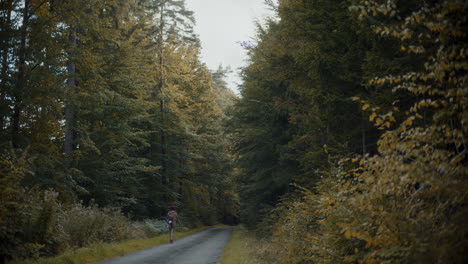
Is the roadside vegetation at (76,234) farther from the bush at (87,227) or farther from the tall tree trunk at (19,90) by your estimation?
the tall tree trunk at (19,90)

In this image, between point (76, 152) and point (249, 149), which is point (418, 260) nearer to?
point (76, 152)

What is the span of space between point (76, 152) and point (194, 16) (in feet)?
66.3

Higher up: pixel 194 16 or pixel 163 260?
pixel 194 16

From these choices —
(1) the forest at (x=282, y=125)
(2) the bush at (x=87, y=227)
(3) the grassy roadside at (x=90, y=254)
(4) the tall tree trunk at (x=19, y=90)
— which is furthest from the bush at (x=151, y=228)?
(4) the tall tree trunk at (x=19, y=90)

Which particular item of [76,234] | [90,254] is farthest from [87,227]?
[90,254]

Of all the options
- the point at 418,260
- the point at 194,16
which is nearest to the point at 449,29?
the point at 418,260

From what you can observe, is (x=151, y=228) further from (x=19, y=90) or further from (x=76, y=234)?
(x=19, y=90)

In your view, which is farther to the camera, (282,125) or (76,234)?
(282,125)

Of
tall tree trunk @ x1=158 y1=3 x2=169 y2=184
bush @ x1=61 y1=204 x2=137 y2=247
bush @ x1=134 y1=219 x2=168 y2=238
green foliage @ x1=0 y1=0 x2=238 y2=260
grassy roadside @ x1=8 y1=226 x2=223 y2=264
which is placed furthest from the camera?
tall tree trunk @ x1=158 y1=3 x2=169 y2=184

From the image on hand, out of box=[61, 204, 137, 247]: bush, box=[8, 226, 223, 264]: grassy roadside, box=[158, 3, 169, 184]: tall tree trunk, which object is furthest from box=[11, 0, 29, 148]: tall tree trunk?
box=[158, 3, 169, 184]: tall tree trunk

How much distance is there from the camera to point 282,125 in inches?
847

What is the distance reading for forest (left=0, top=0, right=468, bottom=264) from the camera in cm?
421

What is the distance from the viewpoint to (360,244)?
234 inches

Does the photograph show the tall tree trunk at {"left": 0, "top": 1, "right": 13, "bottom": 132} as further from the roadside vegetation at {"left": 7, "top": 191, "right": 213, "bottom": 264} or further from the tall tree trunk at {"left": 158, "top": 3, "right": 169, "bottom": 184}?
the tall tree trunk at {"left": 158, "top": 3, "right": 169, "bottom": 184}
